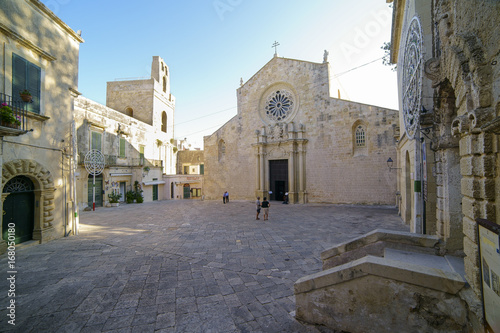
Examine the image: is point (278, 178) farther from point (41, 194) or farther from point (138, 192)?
point (41, 194)

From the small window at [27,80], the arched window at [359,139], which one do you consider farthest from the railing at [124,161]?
the arched window at [359,139]

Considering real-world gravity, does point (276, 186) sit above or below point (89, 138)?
below

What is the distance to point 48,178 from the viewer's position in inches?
318

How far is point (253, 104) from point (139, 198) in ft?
45.4

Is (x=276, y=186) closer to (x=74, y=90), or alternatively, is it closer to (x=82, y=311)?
(x=74, y=90)

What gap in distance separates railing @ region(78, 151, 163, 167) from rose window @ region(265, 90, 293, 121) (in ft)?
44.6

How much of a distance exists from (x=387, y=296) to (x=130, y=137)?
23666 millimetres

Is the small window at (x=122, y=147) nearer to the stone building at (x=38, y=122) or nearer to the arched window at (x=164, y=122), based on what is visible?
the arched window at (x=164, y=122)

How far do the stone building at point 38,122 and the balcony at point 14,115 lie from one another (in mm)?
18

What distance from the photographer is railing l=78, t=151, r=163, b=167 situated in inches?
663

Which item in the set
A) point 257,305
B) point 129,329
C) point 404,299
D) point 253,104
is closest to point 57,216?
point 129,329

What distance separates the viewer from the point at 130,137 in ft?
72.3

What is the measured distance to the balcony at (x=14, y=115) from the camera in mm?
5872

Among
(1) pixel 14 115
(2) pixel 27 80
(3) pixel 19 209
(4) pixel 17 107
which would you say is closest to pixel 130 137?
(2) pixel 27 80
